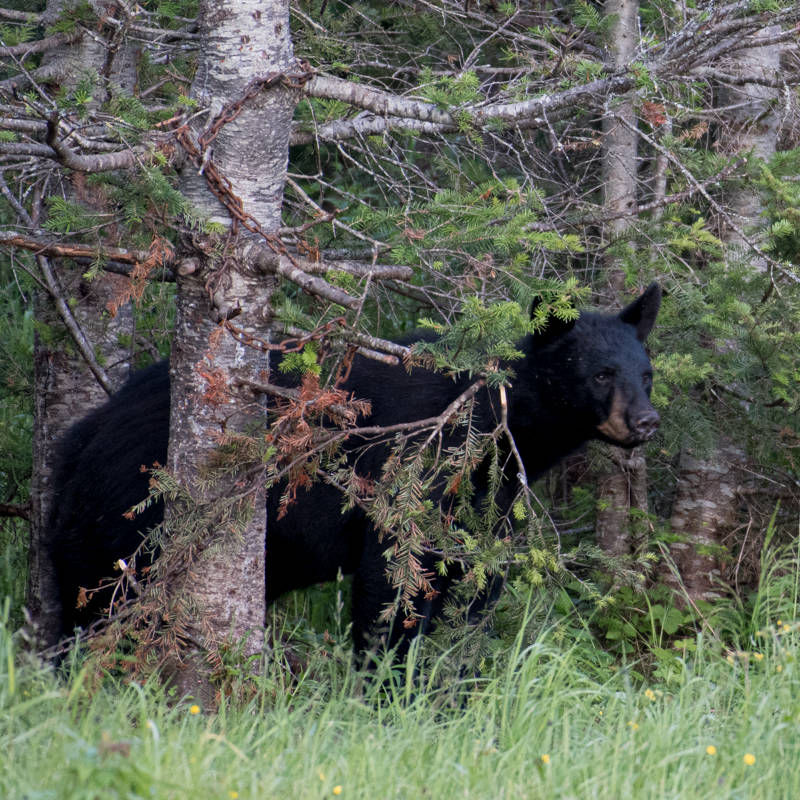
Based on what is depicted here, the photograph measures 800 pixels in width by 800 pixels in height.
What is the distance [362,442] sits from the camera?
4.74 meters

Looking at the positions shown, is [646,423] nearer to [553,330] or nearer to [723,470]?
[553,330]

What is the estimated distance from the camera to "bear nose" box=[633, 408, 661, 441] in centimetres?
429

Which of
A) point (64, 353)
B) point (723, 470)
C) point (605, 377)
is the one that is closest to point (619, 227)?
point (605, 377)

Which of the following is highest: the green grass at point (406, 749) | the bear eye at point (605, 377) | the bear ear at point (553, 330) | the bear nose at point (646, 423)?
the bear ear at point (553, 330)

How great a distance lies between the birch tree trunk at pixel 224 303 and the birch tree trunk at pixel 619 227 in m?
1.95

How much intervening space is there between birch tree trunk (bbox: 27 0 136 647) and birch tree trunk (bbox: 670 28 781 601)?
123 inches

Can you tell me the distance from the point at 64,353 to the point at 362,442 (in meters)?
1.53

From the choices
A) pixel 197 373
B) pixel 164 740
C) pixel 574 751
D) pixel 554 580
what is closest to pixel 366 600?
pixel 554 580

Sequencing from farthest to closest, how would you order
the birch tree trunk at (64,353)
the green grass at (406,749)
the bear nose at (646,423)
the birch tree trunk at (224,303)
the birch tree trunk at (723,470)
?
the birch tree trunk at (723,470) → the birch tree trunk at (64,353) → the bear nose at (646,423) → the birch tree trunk at (224,303) → the green grass at (406,749)

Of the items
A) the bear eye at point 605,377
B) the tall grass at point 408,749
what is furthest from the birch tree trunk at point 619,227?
the tall grass at point 408,749

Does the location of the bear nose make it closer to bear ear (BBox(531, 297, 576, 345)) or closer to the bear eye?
the bear eye

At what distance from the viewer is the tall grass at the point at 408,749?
2.20 meters

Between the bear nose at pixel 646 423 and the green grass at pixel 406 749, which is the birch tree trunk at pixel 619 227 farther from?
the green grass at pixel 406 749

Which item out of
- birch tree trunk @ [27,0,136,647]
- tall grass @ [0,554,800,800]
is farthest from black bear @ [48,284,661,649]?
tall grass @ [0,554,800,800]
